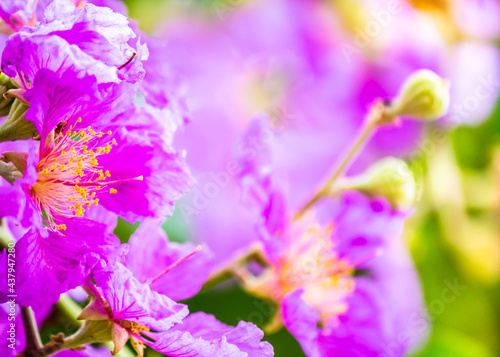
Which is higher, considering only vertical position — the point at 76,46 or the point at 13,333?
the point at 76,46

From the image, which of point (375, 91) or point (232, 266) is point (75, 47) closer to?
point (232, 266)

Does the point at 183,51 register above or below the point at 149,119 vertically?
below

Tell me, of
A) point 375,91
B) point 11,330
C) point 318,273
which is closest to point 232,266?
point 318,273

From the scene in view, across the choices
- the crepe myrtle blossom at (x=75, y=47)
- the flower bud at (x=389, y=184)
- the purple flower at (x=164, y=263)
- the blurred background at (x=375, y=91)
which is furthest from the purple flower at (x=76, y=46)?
the blurred background at (x=375, y=91)

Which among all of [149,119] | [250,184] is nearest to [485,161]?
[250,184]

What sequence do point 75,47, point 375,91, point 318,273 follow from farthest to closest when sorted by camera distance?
1. point 375,91
2. point 318,273
3. point 75,47

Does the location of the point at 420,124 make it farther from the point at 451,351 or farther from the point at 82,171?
the point at 82,171
